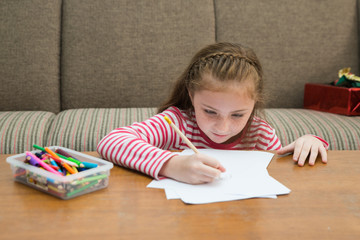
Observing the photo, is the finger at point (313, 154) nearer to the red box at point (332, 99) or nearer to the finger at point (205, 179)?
the finger at point (205, 179)

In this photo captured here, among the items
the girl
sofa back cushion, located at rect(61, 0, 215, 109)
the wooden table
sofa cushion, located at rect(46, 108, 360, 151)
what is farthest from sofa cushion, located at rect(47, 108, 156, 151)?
the wooden table

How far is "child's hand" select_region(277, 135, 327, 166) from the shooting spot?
0.91 meters

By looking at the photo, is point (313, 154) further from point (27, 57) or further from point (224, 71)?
point (27, 57)

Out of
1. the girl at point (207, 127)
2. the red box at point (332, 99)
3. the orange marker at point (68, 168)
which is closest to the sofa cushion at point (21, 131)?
the girl at point (207, 127)

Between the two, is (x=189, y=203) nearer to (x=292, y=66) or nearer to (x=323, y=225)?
(x=323, y=225)

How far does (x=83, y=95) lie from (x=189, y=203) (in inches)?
63.7

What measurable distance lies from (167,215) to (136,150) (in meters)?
0.27

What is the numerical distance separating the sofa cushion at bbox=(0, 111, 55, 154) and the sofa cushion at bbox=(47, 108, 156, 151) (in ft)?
0.13

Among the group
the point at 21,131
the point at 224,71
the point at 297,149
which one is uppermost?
the point at 224,71

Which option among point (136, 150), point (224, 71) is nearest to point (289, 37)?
point (224, 71)

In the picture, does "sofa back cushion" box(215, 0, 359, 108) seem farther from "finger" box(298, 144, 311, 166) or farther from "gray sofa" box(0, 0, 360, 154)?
"finger" box(298, 144, 311, 166)

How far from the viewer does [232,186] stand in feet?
2.40

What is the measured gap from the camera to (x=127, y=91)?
2.16 m

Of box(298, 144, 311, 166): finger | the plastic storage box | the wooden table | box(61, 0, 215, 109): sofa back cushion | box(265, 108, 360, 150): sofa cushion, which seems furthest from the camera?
box(61, 0, 215, 109): sofa back cushion
